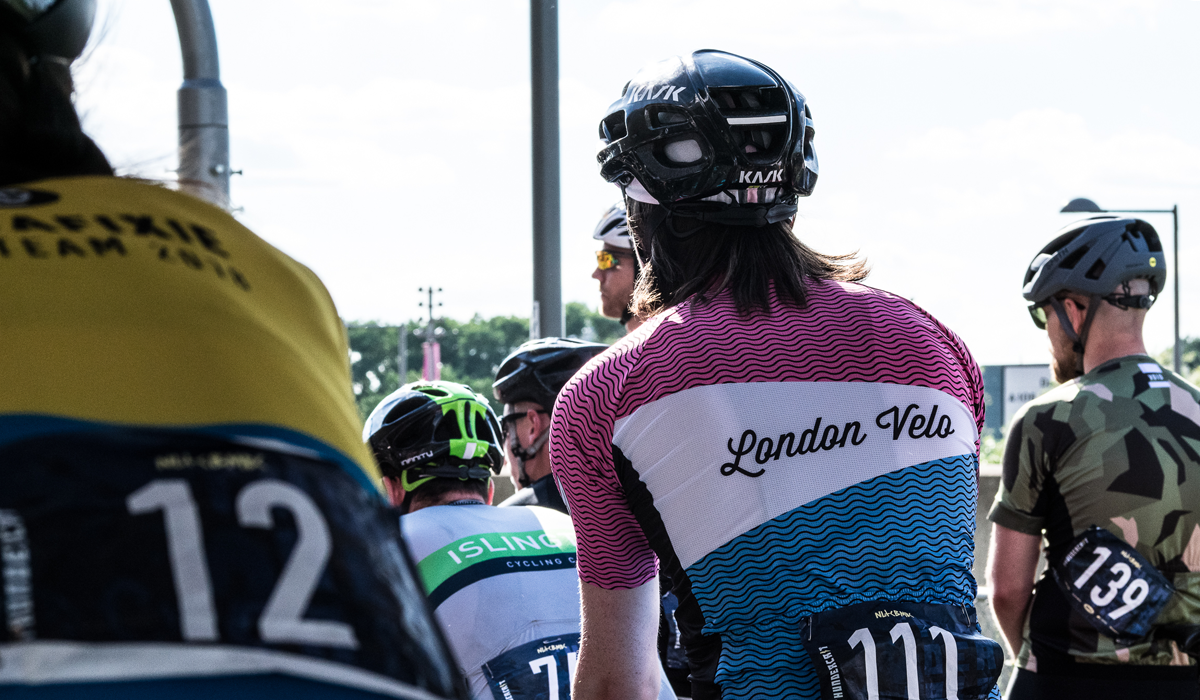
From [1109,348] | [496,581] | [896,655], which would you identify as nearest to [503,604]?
[496,581]

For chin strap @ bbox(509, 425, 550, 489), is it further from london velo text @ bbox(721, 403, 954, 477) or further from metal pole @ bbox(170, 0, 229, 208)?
london velo text @ bbox(721, 403, 954, 477)

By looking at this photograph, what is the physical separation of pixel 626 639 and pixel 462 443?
169 cm

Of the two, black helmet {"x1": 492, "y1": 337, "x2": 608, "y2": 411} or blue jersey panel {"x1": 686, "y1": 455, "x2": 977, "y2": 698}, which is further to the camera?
black helmet {"x1": 492, "y1": 337, "x2": 608, "y2": 411}

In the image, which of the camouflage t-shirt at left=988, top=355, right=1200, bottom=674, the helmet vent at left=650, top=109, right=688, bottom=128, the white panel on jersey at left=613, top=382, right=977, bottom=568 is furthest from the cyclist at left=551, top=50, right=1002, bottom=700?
the camouflage t-shirt at left=988, top=355, right=1200, bottom=674

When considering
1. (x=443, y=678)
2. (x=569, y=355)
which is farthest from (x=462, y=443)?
(x=443, y=678)

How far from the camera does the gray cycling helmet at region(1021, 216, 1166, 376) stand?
4777 millimetres

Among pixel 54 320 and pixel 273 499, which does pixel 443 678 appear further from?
pixel 54 320

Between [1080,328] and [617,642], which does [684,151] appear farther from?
[1080,328]

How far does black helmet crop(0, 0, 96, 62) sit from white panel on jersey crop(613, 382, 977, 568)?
3.98 ft

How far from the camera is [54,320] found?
3.77ft

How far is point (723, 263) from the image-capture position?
268cm

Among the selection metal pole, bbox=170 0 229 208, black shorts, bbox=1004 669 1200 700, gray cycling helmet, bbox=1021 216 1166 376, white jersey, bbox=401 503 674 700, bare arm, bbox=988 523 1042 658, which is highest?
metal pole, bbox=170 0 229 208

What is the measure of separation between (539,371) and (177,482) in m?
4.05

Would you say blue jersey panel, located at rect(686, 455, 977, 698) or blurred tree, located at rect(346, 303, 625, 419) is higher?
blue jersey panel, located at rect(686, 455, 977, 698)
